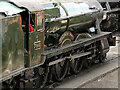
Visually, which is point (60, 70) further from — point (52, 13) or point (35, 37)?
point (35, 37)

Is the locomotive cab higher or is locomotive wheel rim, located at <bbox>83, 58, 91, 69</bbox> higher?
the locomotive cab

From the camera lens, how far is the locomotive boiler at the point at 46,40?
7004 mm

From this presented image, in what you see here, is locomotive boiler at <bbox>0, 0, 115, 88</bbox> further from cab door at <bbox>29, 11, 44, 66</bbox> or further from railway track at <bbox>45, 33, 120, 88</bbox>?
railway track at <bbox>45, 33, 120, 88</bbox>

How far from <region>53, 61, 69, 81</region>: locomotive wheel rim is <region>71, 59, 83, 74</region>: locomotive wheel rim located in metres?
0.35

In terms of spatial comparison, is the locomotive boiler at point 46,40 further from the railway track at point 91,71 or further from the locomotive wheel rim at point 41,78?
the railway track at point 91,71

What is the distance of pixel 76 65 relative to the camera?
10.8 m

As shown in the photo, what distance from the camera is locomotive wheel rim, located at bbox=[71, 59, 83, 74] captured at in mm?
10328

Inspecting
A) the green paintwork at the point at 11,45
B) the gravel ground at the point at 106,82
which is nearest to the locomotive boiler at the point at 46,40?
the green paintwork at the point at 11,45

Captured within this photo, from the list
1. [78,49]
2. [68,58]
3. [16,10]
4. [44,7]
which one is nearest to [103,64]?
[78,49]

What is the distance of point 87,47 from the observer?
11273 millimetres

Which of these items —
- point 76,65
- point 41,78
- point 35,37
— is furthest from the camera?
point 76,65

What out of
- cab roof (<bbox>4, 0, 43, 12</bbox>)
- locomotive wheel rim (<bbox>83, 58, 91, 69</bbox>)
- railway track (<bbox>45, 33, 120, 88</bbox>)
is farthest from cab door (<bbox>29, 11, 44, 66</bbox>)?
locomotive wheel rim (<bbox>83, 58, 91, 69</bbox>)

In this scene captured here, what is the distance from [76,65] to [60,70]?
1190 millimetres

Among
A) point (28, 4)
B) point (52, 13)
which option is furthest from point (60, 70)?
point (28, 4)
